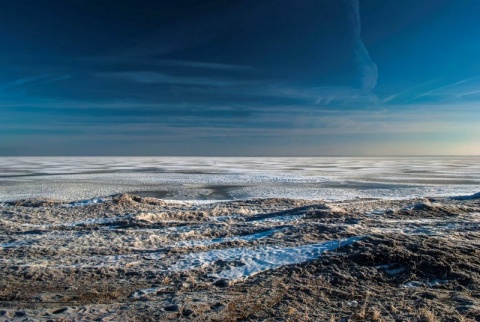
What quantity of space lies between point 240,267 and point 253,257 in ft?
1.77

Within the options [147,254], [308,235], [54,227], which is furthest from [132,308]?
[54,227]

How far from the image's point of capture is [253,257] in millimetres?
6332

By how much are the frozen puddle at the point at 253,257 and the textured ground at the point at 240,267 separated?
2 centimetres

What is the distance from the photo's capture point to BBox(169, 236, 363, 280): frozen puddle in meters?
5.72

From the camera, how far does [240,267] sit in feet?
19.2

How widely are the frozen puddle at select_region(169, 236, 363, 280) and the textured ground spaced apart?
0.8 inches

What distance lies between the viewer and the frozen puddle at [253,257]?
5.72 metres

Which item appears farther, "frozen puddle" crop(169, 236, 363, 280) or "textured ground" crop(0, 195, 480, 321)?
"frozen puddle" crop(169, 236, 363, 280)

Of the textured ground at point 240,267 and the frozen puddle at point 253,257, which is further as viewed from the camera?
the frozen puddle at point 253,257

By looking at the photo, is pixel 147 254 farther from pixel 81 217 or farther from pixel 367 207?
pixel 367 207

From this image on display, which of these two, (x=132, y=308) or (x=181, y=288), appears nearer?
(x=132, y=308)

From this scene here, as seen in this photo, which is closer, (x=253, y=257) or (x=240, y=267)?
(x=240, y=267)

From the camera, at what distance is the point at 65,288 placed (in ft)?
16.3

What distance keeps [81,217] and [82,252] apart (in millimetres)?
3563
